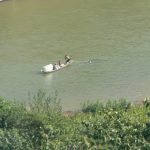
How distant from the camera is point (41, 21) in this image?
2259cm

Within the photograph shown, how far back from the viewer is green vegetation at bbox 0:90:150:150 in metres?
Answer: 8.42

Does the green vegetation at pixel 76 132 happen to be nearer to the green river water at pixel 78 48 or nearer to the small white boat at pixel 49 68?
the green river water at pixel 78 48

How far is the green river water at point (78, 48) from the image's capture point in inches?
611

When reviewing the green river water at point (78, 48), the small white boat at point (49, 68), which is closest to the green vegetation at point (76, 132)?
the green river water at point (78, 48)

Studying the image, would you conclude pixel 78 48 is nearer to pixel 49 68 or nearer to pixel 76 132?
pixel 49 68

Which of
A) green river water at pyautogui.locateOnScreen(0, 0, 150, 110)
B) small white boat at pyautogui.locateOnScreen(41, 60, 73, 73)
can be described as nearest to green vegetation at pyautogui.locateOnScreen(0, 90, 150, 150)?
green river water at pyautogui.locateOnScreen(0, 0, 150, 110)

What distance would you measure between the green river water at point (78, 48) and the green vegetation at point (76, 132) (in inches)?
188

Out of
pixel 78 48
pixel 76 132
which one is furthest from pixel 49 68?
pixel 76 132

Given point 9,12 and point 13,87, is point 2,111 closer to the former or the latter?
point 13,87

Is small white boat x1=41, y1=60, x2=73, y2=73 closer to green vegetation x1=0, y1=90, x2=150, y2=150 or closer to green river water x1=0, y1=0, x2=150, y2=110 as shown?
green river water x1=0, y1=0, x2=150, y2=110

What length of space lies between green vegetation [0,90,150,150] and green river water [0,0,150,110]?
4.77 metres

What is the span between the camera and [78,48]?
1900cm

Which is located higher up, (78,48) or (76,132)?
(78,48)

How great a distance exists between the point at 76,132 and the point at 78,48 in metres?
10.4
